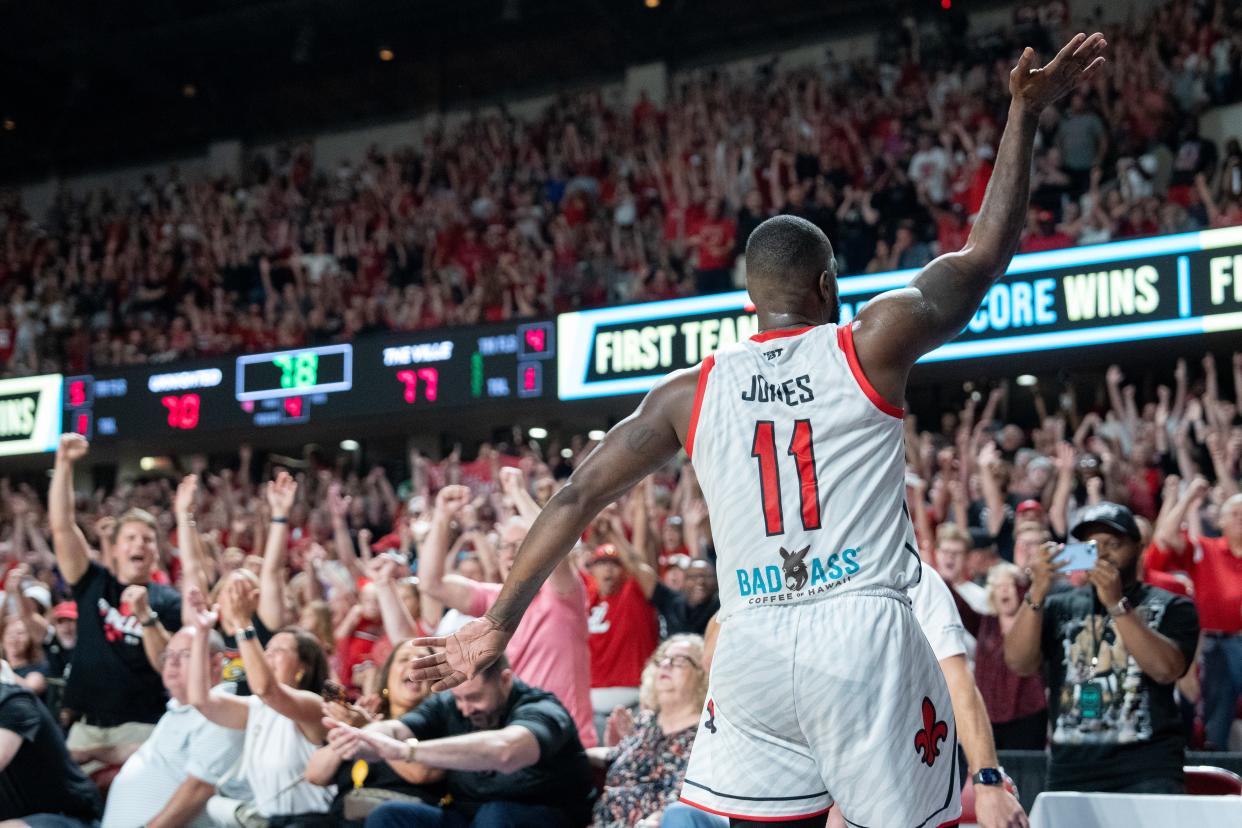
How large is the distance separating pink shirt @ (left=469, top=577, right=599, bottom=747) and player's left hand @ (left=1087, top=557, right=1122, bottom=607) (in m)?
2.35

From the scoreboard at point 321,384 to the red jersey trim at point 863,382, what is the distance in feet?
27.8

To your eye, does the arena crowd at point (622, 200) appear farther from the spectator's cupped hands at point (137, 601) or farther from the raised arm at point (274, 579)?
the spectator's cupped hands at point (137, 601)

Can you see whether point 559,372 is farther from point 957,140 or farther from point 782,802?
point 782,802

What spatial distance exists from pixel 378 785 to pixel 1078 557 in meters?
2.82

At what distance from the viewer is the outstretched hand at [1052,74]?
2.95 meters

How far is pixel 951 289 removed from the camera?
284 centimetres

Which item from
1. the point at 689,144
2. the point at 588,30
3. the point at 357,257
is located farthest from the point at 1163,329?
the point at 588,30

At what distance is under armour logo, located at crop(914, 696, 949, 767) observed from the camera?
2717 mm

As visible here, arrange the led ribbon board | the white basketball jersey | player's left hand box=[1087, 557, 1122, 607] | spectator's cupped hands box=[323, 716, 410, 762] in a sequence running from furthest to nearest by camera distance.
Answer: the led ribbon board → player's left hand box=[1087, 557, 1122, 607] → spectator's cupped hands box=[323, 716, 410, 762] → the white basketball jersey

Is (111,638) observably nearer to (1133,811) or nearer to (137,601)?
(137,601)

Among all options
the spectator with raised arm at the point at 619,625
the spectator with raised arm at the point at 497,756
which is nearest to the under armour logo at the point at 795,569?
the spectator with raised arm at the point at 497,756

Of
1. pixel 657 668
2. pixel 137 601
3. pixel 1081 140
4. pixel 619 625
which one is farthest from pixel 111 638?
Answer: pixel 1081 140

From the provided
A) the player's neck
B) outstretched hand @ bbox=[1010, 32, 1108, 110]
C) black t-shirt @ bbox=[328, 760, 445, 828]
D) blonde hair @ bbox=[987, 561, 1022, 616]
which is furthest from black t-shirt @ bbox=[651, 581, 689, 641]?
outstretched hand @ bbox=[1010, 32, 1108, 110]

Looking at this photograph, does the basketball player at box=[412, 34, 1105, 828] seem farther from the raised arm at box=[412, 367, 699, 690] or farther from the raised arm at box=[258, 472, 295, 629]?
the raised arm at box=[258, 472, 295, 629]
